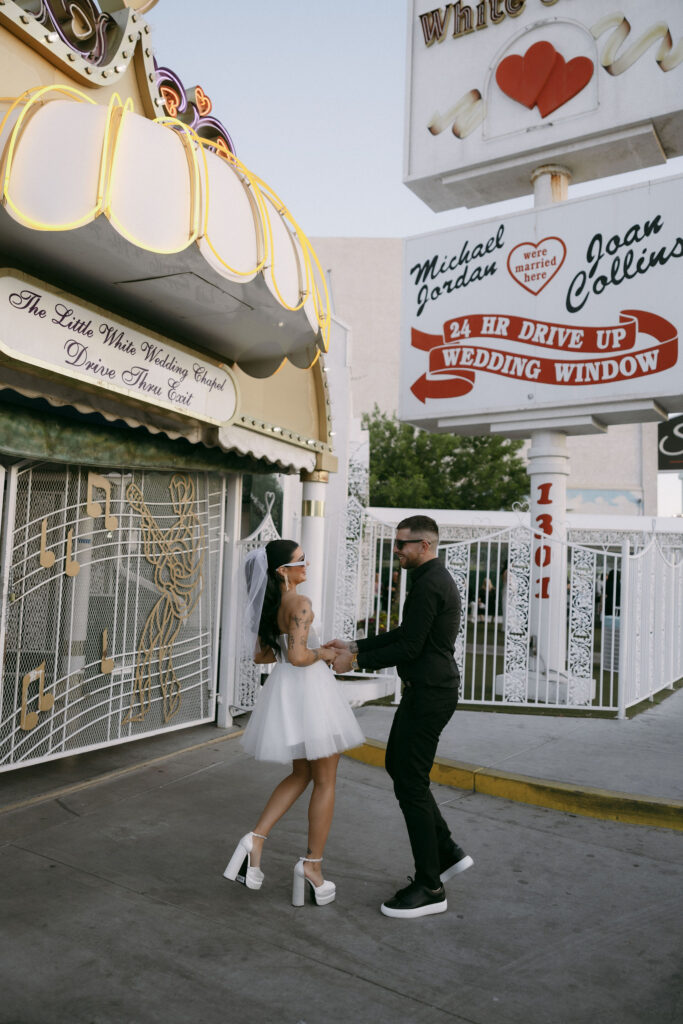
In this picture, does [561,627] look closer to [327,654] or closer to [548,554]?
[548,554]

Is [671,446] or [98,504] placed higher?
[671,446]

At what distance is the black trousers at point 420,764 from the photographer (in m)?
3.76

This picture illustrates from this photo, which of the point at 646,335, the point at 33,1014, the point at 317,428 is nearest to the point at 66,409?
the point at 317,428

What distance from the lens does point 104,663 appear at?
20.1ft

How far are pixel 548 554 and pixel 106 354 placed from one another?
6.19 meters

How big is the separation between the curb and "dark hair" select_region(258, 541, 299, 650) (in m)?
1.62

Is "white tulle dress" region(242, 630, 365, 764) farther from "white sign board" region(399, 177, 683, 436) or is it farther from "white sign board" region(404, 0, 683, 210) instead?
"white sign board" region(404, 0, 683, 210)

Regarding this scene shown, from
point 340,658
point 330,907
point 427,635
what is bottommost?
point 330,907

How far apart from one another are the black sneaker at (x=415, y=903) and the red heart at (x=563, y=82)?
9.51m

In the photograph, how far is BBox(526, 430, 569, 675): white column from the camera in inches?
367

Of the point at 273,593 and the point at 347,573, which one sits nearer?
the point at 273,593

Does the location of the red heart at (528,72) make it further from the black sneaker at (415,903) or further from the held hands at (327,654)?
the black sneaker at (415,903)

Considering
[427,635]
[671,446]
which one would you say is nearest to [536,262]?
[427,635]

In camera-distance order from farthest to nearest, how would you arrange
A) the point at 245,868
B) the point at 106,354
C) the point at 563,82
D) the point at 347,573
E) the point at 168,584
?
the point at 563,82 < the point at 347,573 < the point at 168,584 < the point at 106,354 < the point at 245,868
